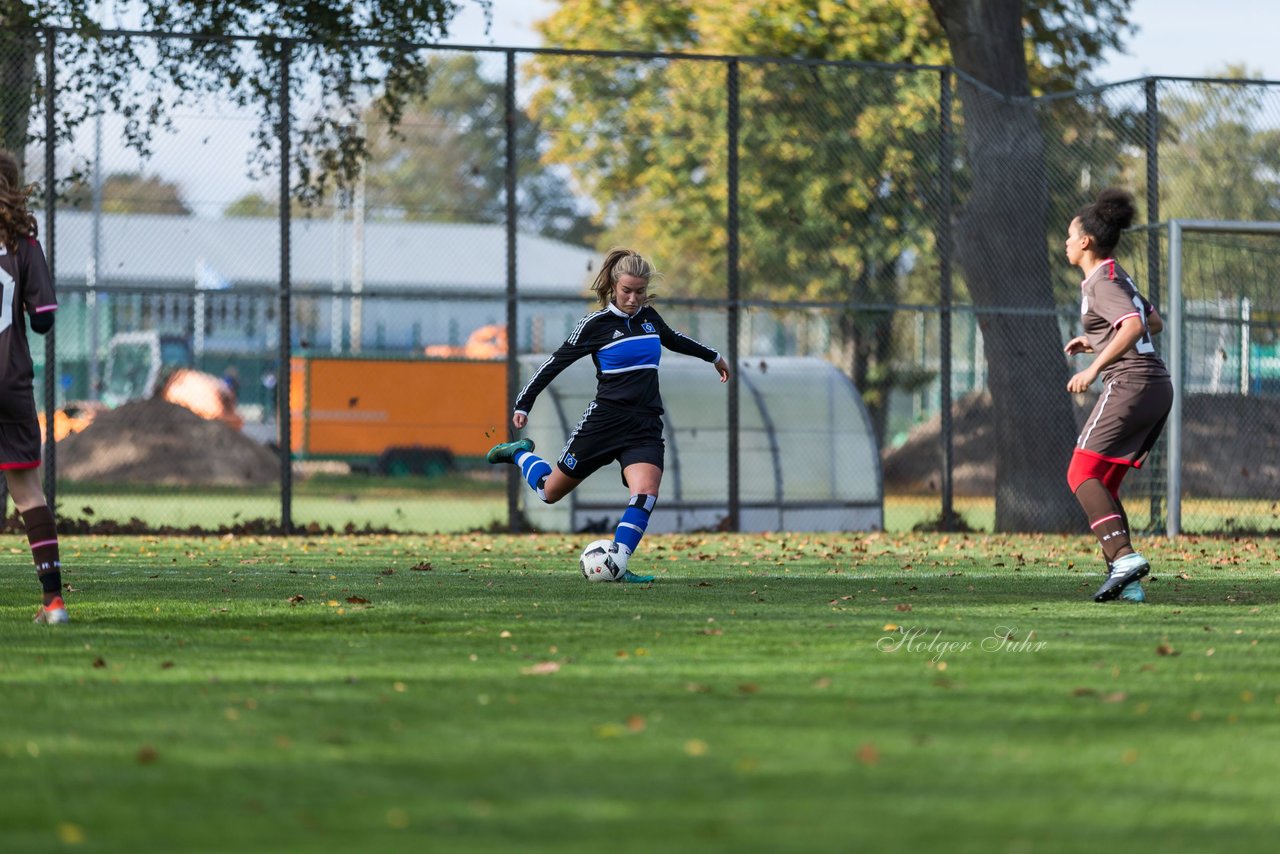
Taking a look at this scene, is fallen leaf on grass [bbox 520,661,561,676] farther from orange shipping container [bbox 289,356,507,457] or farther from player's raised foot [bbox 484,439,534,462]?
orange shipping container [bbox 289,356,507,457]

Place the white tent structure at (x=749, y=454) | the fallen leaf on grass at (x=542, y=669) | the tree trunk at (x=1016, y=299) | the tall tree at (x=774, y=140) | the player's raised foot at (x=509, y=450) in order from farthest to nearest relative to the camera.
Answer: the tall tree at (x=774, y=140) < the white tent structure at (x=749, y=454) < the tree trunk at (x=1016, y=299) < the player's raised foot at (x=509, y=450) < the fallen leaf on grass at (x=542, y=669)

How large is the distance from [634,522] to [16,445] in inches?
135

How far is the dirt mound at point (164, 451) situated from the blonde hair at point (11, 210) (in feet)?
37.6

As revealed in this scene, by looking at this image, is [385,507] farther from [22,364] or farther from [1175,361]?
[22,364]

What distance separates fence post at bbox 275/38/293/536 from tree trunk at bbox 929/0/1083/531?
20.0ft

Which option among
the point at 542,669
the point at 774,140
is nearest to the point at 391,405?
the point at 774,140

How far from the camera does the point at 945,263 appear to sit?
15.3 meters

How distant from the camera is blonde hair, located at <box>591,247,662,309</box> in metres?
9.38

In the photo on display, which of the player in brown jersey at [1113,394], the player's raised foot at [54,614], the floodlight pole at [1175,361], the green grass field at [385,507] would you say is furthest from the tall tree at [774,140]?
the player's raised foot at [54,614]

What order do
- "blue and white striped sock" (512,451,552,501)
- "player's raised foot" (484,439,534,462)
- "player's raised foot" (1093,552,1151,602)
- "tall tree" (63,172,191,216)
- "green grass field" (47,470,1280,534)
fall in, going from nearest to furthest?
1. "player's raised foot" (1093,552,1151,602)
2. "blue and white striped sock" (512,451,552,501)
3. "player's raised foot" (484,439,534,462)
4. "tall tree" (63,172,191,216)
5. "green grass field" (47,470,1280,534)

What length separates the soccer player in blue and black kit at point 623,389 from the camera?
30.8 feet

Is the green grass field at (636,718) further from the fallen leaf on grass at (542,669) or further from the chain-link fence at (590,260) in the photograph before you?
the chain-link fence at (590,260)

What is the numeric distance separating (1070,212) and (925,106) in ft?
8.34

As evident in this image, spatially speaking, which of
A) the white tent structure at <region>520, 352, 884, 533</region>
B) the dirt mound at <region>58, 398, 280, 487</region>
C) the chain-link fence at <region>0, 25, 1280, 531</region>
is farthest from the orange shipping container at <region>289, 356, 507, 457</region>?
the white tent structure at <region>520, 352, 884, 533</region>
